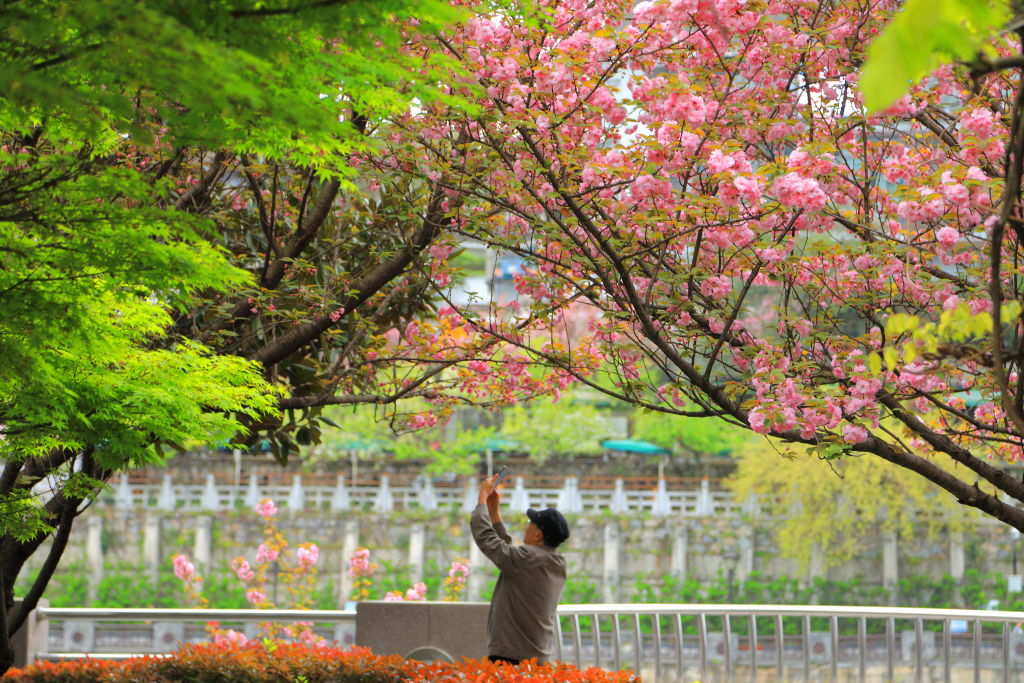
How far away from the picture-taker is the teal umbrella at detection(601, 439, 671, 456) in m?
27.3

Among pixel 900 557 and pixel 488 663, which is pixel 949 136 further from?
pixel 900 557

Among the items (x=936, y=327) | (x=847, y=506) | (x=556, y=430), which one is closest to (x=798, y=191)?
(x=936, y=327)

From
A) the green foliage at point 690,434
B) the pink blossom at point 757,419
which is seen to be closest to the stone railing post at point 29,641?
the pink blossom at point 757,419

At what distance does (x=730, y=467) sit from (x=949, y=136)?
964 inches

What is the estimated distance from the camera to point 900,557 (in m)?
24.9

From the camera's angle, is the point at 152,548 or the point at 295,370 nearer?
the point at 295,370

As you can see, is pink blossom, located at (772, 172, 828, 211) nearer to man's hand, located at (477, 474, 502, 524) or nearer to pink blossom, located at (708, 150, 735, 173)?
pink blossom, located at (708, 150, 735, 173)

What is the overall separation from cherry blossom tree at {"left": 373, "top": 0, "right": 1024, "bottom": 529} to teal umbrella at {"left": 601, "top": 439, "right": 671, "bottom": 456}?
22.7 metres

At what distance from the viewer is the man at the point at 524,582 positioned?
12.5ft

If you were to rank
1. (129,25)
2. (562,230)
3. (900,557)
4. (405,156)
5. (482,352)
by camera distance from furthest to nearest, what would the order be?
(900,557) → (482,352) → (405,156) → (562,230) → (129,25)

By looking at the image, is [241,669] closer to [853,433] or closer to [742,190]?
[853,433]

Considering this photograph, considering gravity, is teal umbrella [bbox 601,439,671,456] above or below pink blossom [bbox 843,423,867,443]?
above

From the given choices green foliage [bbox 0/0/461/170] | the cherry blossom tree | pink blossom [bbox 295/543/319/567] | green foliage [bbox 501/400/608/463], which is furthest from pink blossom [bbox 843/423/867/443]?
green foliage [bbox 501/400/608/463]

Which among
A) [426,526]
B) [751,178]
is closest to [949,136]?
[751,178]
